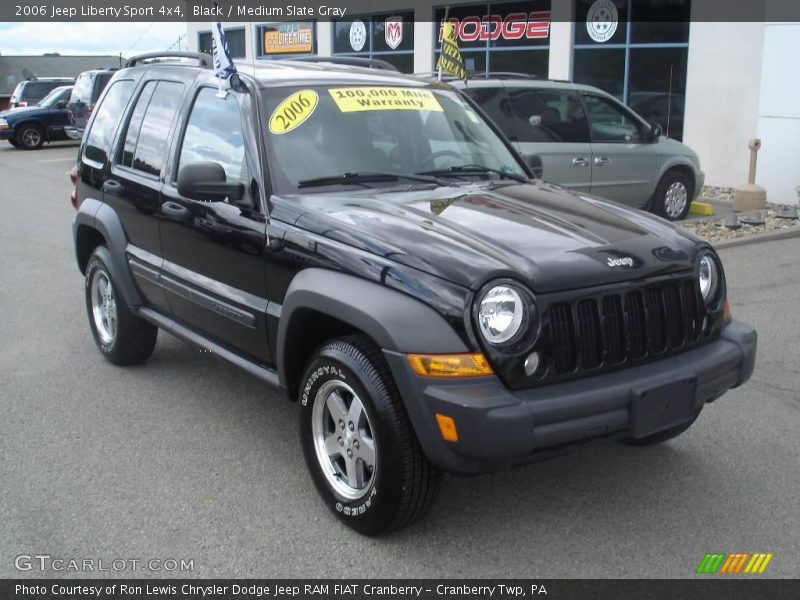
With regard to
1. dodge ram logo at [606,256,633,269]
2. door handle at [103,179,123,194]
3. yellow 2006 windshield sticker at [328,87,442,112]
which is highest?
yellow 2006 windshield sticker at [328,87,442,112]

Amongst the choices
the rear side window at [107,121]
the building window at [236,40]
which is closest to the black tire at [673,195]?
the rear side window at [107,121]

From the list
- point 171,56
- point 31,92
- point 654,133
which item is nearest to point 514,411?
point 171,56

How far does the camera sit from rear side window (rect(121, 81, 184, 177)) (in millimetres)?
5164

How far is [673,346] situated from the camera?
12.2ft

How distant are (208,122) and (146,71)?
118 cm

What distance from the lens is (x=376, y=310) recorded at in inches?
133

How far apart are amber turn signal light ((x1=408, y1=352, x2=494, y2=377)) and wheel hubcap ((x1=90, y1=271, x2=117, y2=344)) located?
329cm

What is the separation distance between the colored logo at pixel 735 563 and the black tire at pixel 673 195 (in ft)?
25.4

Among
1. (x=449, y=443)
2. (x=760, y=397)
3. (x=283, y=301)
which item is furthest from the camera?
(x=760, y=397)

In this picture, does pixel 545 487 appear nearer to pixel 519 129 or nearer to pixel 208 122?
pixel 208 122

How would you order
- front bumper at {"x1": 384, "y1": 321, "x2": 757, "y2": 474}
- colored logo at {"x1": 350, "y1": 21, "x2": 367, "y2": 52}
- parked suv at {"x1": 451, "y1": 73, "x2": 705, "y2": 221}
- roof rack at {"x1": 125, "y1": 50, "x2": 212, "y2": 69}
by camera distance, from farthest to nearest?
colored logo at {"x1": 350, "y1": 21, "x2": 367, "y2": 52}
parked suv at {"x1": 451, "y1": 73, "x2": 705, "y2": 221}
roof rack at {"x1": 125, "y1": 50, "x2": 212, "y2": 69}
front bumper at {"x1": 384, "y1": 321, "x2": 757, "y2": 474}

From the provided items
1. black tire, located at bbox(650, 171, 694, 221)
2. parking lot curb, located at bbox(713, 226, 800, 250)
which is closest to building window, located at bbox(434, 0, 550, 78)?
black tire, located at bbox(650, 171, 694, 221)

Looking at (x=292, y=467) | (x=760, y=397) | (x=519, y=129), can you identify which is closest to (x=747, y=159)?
(x=519, y=129)

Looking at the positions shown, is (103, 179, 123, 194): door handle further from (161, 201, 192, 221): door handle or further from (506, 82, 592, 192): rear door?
(506, 82, 592, 192): rear door
